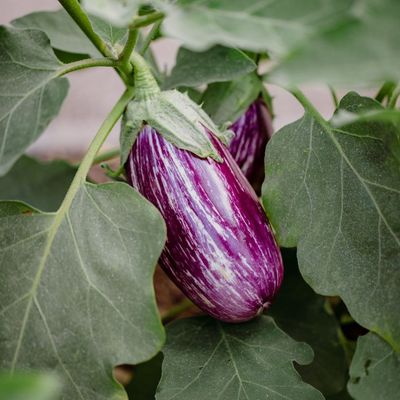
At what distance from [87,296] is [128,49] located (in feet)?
0.53

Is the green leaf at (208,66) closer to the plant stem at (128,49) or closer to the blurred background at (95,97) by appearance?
the plant stem at (128,49)

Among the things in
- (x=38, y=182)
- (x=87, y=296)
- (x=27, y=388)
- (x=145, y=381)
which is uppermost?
(x=27, y=388)

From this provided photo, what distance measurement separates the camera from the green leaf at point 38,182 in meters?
0.74

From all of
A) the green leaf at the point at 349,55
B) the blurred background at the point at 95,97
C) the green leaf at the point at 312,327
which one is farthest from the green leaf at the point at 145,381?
the blurred background at the point at 95,97

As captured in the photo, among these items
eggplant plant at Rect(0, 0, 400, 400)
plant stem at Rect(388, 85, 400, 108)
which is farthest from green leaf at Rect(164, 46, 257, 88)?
plant stem at Rect(388, 85, 400, 108)

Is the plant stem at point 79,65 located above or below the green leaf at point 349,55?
below

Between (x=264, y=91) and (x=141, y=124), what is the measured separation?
179mm

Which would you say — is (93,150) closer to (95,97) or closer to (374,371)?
(374,371)

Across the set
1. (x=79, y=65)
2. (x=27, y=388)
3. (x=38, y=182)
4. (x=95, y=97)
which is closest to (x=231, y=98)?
(x=79, y=65)

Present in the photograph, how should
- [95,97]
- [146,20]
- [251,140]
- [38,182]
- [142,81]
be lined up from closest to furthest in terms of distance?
1. [146,20]
2. [142,81]
3. [251,140]
4. [38,182]
5. [95,97]

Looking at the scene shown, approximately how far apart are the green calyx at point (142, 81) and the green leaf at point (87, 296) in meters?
0.07

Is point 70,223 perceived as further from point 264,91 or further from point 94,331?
point 264,91

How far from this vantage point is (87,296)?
1.47 ft

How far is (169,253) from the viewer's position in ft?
1.59
